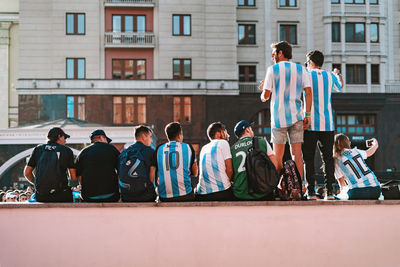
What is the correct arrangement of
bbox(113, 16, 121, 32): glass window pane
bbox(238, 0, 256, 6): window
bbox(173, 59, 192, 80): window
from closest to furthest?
bbox(113, 16, 121, 32): glass window pane
bbox(173, 59, 192, 80): window
bbox(238, 0, 256, 6): window

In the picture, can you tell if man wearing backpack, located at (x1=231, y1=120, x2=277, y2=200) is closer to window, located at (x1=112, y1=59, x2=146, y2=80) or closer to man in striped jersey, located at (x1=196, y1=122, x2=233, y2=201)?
man in striped jersey, located at (x1=196, y1=122, x2=233, y2=201)

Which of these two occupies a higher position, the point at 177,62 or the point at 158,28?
the point at 158,28

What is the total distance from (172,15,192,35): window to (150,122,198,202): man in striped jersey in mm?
30586

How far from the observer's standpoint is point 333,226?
20.0 ft

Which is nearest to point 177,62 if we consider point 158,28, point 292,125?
point 158,28

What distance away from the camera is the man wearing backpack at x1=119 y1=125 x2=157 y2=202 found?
6594 millimetres

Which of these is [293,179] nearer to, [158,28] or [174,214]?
[174,214]

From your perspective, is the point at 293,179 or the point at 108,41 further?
the point at 108,41

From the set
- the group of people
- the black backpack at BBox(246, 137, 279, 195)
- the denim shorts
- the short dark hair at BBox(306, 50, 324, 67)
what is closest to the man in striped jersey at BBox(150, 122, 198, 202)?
the group of people

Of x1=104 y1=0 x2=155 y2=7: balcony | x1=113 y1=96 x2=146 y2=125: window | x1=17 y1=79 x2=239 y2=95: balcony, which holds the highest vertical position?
x1=104 y1=0 x2=155 y2=7: balcony

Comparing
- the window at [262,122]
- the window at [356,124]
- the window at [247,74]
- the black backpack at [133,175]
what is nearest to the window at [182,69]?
the window at [247,74]

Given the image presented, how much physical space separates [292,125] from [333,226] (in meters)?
1.64

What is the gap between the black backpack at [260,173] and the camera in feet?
21.1

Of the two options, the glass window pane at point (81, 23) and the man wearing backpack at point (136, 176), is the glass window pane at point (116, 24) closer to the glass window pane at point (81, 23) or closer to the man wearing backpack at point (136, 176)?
the glass window pane at point (81, 23)
